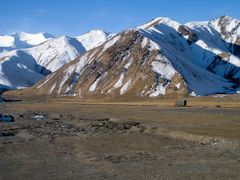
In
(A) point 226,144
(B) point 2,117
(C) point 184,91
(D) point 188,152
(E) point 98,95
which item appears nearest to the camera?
(D) point 188,152

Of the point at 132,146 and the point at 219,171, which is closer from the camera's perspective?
the point at 219,171

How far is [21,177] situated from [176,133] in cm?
2575

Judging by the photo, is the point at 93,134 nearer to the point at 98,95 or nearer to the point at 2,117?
the point at 2,117

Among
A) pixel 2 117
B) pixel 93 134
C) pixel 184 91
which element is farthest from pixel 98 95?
pixel 93 134

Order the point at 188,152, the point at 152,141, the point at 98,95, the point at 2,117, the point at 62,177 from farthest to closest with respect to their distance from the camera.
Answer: the point at 98,95 < the point at 2,117 < the point at 152,141 < the point at 188,152 < the point at 62,177

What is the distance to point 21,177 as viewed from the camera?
2878 cm

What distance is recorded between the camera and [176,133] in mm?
51500

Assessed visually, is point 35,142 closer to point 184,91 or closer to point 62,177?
point 62,177

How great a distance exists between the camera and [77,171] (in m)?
30.0

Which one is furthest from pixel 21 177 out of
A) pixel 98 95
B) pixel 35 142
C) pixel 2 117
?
pixel 98 95

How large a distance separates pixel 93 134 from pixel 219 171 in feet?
90.5

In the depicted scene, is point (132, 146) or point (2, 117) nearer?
point (132, 146)

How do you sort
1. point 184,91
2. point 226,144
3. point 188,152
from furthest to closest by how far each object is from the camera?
1. point 184,91
2. point 226,144
3. point 188,152

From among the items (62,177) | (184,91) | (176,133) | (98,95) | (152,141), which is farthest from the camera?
(98,95)
